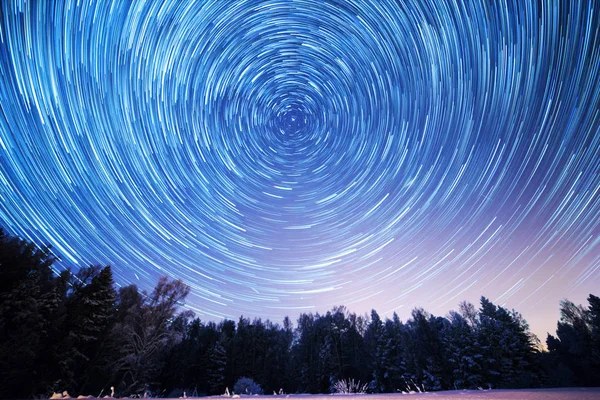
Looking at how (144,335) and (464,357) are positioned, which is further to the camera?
(464,357)

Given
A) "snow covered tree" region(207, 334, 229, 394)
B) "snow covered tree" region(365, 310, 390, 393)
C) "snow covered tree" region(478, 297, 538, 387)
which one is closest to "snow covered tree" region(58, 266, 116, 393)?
"snow covered tree" region(207, 334, 229, 394)

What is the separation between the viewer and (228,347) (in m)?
→ 42.2

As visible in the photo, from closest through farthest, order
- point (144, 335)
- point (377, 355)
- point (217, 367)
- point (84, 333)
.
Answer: point (84, 333), point (144, 335), point (217, 367), point (377, 355)

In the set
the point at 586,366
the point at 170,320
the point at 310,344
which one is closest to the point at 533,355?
the point at 586,366

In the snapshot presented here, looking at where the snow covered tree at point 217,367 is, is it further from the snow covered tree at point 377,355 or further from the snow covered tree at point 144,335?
the snow covered tree at point 377,355

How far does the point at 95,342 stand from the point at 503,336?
1848 inches

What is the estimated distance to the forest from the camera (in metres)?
18.0

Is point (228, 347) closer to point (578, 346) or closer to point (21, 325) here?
point (21, 325)

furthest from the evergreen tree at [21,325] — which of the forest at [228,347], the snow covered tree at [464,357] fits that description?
the snow covered tree at [464,357]

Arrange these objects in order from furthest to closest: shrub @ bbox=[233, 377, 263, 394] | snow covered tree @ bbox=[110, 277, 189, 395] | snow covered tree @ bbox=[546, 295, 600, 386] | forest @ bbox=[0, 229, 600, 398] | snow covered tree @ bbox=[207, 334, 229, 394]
Result: 1. snow covered tree @ bbox=[207, 334, 229, 394]
2. snow covered tree @ bbox=[546, 295, 600, 386]
3. shrub @ bbox=[233, 377, 263, 394]
4. snow covered tree @ bbox=[110, 277, 189, 395]
5. forest @ bbox=[0, 229, 600, 398]

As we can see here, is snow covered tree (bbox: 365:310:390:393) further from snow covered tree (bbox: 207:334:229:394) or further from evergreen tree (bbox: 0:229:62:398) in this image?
evergreen tree (bbox: 0:229:62:398)

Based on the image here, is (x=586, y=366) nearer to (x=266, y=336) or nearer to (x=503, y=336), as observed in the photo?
(x=503, y=336)

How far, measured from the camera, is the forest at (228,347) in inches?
708

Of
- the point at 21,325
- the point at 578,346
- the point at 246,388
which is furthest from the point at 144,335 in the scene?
the point at 578,346
